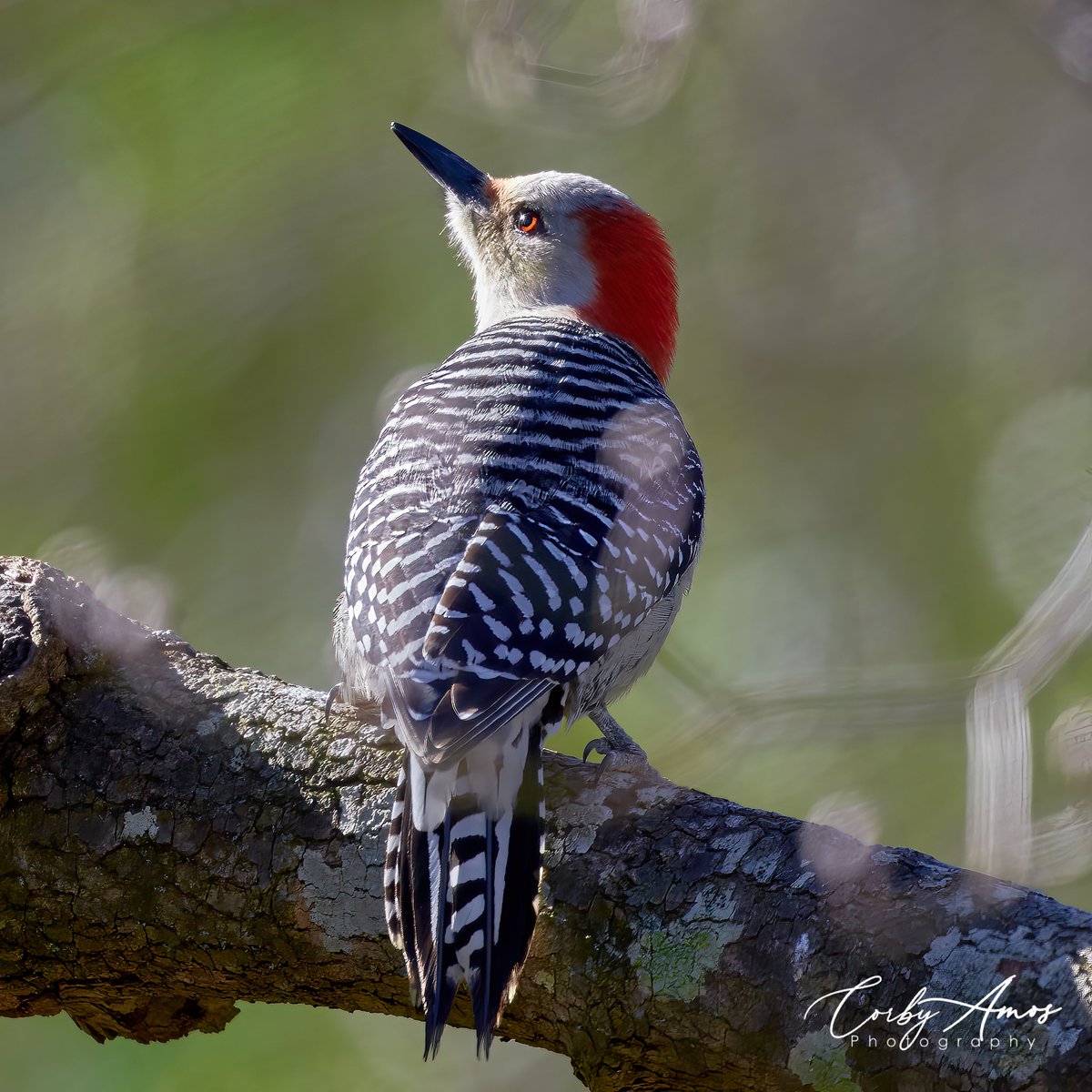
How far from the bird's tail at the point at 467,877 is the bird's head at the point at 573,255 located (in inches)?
105

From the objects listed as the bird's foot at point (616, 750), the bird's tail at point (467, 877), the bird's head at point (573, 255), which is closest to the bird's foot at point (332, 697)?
the bird's tail at point (467, 877)

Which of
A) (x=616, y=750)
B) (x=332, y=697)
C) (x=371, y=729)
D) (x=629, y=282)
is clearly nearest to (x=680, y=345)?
(x=629, y=282)

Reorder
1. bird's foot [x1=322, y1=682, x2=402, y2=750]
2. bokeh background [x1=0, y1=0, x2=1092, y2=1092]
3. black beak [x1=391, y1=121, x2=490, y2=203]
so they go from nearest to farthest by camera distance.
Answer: bird's foot [x1=322, y1=682, x2=402, y2=750] → bokeh background [x1=0, y1=0, x2=1092, y2=1092] → black beak [x1=391, y1=121, x2=490, y2=203]

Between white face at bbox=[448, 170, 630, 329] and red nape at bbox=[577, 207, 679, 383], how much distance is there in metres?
0.04

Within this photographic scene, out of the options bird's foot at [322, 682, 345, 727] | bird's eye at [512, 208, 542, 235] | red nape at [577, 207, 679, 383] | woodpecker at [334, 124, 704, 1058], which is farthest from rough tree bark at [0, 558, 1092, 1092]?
bird's eye at [512, 208, 542, 235]

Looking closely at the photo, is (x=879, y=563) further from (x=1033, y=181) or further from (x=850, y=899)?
(x=850, y=899)

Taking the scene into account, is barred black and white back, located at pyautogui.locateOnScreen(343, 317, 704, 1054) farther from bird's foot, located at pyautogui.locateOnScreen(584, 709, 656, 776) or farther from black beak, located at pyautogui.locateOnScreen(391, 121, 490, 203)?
black beak, located at pyautogui.locateOnScreen(391, 121, 490, 203)

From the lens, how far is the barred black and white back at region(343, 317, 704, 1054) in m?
2.45

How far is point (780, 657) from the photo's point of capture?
482cm

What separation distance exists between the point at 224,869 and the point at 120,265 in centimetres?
231

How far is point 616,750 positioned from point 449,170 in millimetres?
2843

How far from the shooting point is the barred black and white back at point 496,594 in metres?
2.45

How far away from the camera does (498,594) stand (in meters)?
2.92

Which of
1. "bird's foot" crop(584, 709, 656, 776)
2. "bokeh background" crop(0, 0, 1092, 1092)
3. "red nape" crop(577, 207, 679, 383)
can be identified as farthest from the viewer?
"red nape" crop(577, 207, 679, 383)
